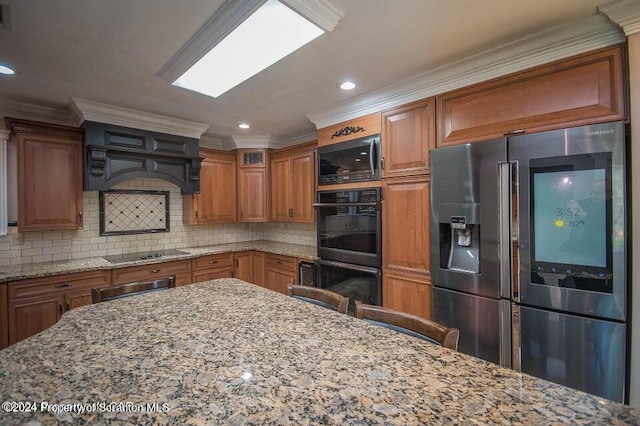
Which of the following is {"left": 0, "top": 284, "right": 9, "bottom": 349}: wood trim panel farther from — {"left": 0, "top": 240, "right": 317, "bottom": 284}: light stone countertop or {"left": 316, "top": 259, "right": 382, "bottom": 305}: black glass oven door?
{"left": 316, "top": 259, "right": 382, "bottom": 305}: black glass oven door

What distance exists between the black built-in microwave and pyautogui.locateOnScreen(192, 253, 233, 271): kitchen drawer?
5.31 feet

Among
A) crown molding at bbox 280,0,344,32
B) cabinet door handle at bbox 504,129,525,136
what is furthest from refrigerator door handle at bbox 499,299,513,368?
crown molding at bbox 280,0,344,32

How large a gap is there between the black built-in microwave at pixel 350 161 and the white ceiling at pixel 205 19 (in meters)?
0.43

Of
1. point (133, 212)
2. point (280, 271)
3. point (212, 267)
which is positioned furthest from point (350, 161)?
point (133, 212)

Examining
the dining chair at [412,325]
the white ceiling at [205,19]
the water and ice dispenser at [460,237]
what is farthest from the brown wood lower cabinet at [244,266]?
the dining chair at [412,325]

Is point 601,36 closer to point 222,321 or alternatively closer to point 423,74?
point 423,74

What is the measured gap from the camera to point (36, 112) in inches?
109

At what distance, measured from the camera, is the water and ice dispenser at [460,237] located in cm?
190

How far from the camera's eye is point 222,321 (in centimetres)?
117

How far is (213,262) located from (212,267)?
6 centimetres

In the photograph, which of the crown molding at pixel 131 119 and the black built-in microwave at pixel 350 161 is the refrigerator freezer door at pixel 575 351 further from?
the crown molding at pixel 131 119

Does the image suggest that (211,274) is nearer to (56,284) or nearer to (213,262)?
(213,262)

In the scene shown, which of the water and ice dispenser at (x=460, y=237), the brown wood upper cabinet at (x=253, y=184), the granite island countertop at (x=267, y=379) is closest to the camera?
the granite island countertop at (x=267, y=379)

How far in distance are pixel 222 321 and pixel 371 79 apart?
200 cm
